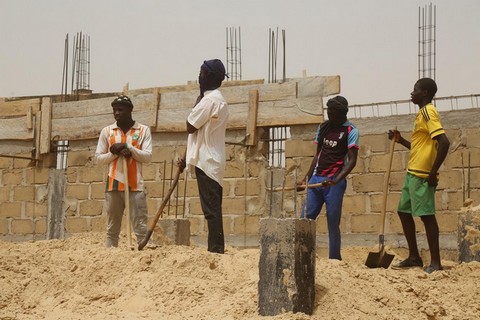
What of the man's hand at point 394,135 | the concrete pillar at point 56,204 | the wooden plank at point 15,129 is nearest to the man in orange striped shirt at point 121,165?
the man's hand at point 394,135

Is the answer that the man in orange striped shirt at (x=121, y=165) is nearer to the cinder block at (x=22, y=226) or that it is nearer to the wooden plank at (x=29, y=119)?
the wooden plank at (x=29, y=119)

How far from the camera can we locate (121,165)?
6.53 m

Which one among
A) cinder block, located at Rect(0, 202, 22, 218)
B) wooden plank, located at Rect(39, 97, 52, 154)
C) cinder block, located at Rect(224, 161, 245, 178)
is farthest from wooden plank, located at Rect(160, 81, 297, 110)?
cinder block, located at Rect(0, 202, 22, 218)

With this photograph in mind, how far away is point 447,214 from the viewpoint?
816 centimetres

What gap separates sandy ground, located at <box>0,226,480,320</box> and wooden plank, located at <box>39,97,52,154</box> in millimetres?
5011

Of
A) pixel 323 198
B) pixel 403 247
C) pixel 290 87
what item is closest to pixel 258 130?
pixel 290 87

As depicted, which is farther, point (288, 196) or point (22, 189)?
point (22, 189)

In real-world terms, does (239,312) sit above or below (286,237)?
below

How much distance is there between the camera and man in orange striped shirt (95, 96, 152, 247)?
Result: 6469mm

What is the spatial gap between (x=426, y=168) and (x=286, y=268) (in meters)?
2.02

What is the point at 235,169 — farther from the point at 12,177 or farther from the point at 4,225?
the point at 4,225

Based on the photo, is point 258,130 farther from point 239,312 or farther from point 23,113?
point 239,312

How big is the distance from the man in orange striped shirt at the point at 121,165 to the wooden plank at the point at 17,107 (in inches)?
191

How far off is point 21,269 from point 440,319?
124 inches
